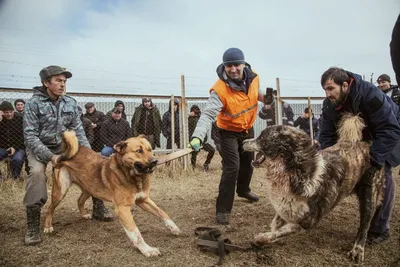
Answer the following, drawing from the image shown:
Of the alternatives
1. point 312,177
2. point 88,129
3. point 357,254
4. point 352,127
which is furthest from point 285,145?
point 88,129

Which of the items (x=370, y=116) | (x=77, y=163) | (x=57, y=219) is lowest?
(x=57, y=219)

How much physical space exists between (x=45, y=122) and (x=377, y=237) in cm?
429

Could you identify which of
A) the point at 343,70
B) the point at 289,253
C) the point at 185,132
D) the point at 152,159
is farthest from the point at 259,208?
the point at 185,132

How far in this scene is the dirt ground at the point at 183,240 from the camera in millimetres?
3340

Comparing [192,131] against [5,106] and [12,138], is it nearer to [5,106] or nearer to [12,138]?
[12,138]

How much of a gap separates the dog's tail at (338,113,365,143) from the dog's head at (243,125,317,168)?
490mm

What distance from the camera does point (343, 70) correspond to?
358 cm

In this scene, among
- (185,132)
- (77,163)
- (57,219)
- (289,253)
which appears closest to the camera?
(289,253)

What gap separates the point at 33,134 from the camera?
4.05 meters

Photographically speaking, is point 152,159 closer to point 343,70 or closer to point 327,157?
point 327,157

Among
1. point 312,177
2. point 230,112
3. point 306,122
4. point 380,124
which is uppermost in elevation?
point 230,112

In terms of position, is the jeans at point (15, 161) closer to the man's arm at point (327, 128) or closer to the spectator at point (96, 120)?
the spectator at point (96, 120)

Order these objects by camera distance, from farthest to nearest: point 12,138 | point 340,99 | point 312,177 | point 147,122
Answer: point 147,122
point 12,138
point 340,99
point 312,177

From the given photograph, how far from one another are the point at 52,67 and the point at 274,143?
2.88m
